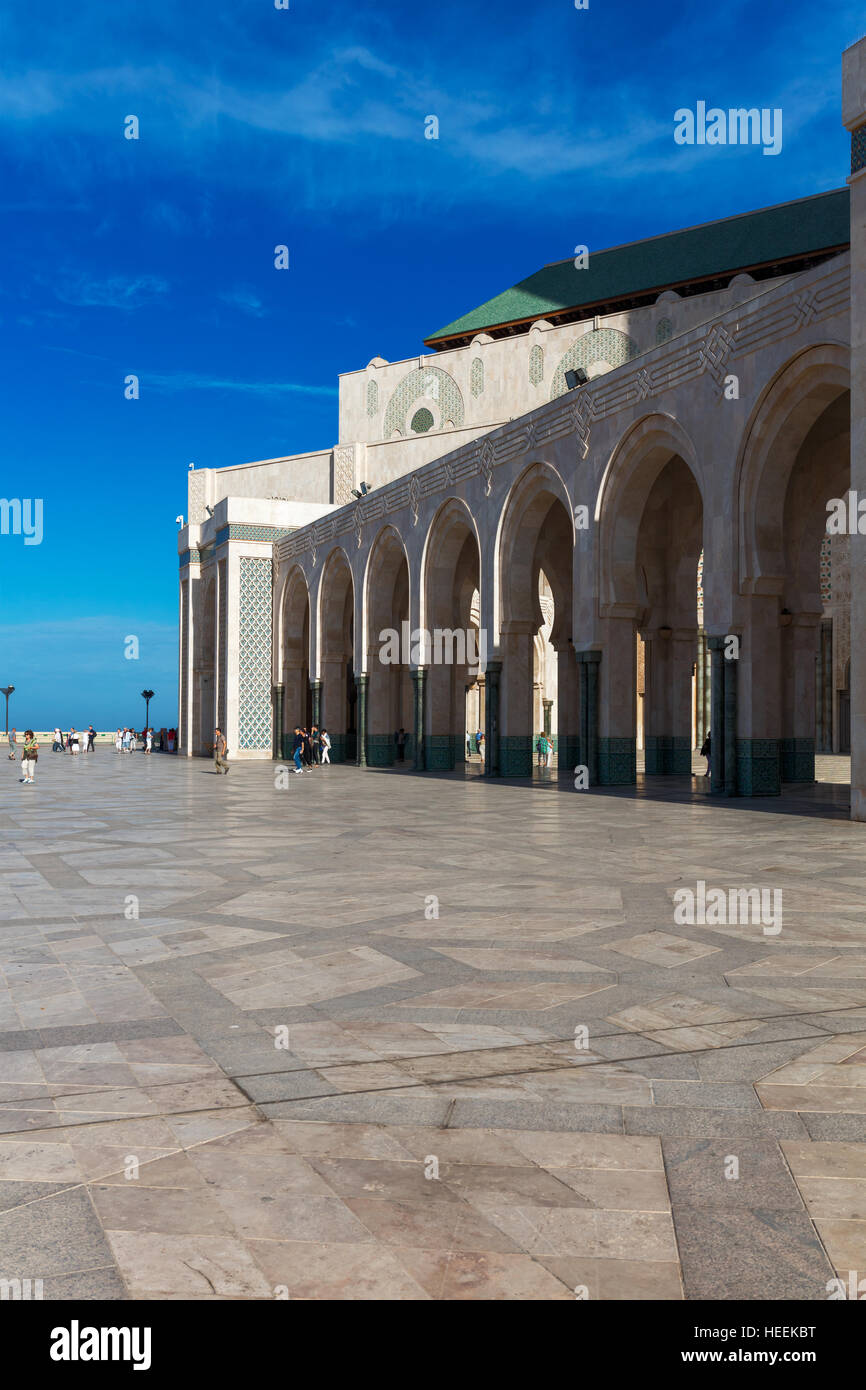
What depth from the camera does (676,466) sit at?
720 inches

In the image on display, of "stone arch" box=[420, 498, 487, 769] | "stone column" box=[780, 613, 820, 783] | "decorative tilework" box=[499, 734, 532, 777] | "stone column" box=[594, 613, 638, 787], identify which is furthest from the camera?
"stone arch" box=[420, 498, 487, 769]

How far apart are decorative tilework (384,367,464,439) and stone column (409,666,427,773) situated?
12598mm

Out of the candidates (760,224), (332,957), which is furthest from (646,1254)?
(760,224)

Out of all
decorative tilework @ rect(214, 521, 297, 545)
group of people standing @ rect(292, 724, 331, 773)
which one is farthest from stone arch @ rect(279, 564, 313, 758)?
group of people standing @ rect(292, 724, 331, 773)

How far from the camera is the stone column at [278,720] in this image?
31.4 meters

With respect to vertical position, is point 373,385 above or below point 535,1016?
above

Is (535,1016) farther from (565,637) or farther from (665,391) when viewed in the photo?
(565,637)

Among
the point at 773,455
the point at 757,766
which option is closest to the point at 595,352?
the point at 773,455

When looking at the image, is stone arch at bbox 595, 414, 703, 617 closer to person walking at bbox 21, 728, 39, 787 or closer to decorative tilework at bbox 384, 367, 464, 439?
person walking at bbox 21, 728, 39, 787

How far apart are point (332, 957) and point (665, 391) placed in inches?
485

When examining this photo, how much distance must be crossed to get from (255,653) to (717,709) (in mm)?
19534

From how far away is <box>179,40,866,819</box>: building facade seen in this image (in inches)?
546

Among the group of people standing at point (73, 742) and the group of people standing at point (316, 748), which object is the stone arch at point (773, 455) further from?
the group of people standing at point (73, 742)

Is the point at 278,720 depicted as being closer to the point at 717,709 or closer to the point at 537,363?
the point at 537,363
